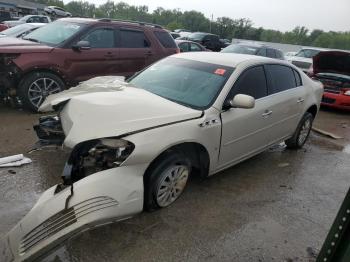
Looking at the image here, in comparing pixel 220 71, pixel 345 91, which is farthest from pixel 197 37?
pixel 220 71

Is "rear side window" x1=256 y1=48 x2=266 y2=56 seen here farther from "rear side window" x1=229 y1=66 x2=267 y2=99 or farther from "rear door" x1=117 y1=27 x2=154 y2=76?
"rear side window" x1=229 y1=66 x2=267 y2=99

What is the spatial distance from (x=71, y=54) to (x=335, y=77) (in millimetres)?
6656

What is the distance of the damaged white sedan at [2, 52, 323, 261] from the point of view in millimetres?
2656

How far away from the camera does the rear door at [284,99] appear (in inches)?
183

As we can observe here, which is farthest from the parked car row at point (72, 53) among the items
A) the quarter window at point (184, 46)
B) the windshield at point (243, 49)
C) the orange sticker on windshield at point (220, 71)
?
the quarter window at point (184, 46)

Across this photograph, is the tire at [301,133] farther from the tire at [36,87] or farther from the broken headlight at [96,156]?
the tire at [36,87]

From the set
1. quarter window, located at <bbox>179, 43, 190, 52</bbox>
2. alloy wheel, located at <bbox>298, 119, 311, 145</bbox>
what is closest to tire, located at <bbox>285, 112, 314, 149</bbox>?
alloy wheel, located at <bbox>298, 119, 311, 145</bbox>

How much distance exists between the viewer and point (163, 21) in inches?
3647

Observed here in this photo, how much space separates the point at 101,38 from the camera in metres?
7.11

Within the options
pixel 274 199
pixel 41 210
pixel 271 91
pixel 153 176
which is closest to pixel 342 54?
pixel 271 91

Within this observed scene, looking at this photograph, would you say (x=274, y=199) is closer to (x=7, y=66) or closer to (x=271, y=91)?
(x=271, y=91)

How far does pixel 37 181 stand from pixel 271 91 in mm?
3153

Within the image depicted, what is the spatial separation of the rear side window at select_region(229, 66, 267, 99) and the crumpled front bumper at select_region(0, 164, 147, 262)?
5.76 feet

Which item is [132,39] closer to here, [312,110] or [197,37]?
[312,110]
